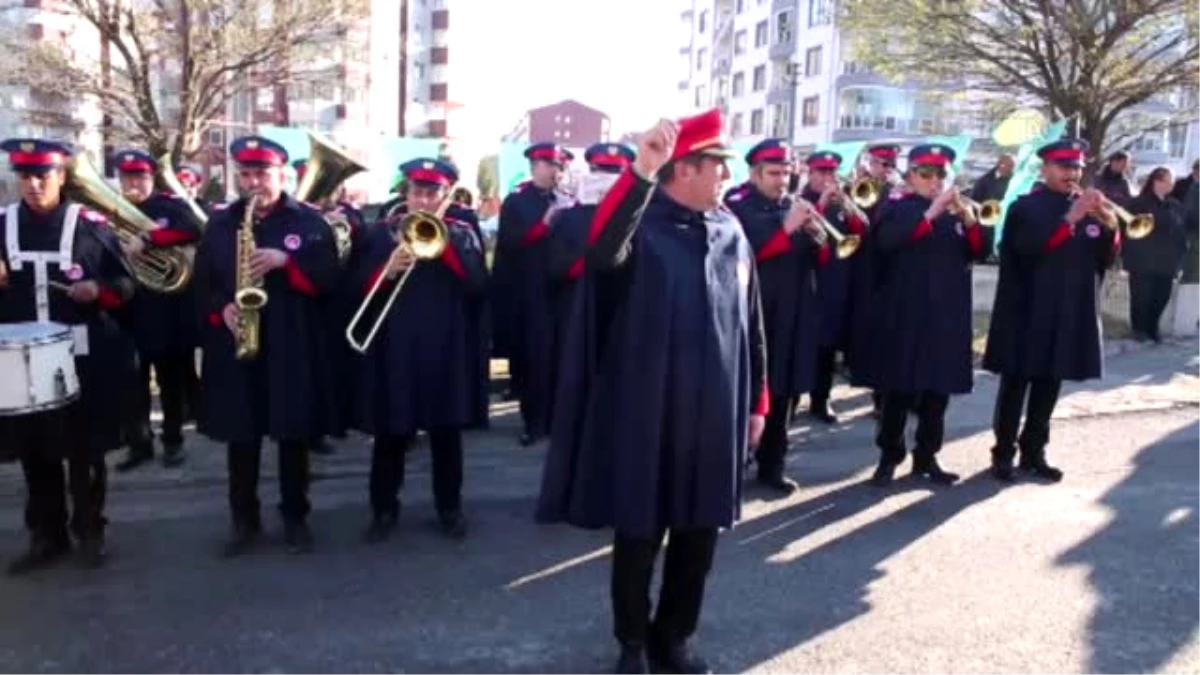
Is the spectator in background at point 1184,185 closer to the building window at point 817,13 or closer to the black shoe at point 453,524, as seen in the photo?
the black shoe at point 453,524

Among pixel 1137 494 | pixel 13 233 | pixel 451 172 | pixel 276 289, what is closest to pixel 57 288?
pixel 13 233

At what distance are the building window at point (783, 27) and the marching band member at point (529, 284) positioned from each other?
191 feet

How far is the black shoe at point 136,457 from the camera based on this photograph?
6773 millimetres

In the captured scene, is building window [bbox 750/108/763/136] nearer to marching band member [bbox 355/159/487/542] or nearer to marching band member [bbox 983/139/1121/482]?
marching band member [bbox 983/139/1121/482]

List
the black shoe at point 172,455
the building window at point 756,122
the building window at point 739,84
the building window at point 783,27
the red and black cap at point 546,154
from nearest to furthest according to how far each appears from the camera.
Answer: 1. the black shoe at point 172,455
2. the red and black cap at point 546,154
3. the building window at point 783,27
4. the building window at point 756,122
5. the building window at point 739,84

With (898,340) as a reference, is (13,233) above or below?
above

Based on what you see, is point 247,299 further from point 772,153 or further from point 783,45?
point 783,45

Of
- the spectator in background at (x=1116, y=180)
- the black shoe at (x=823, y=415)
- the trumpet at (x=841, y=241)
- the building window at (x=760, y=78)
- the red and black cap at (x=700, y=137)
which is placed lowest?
the black shoe at (x=823, y=415)

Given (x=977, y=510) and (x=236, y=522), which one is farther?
(x=977, y=510)

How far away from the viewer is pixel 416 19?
75.7m

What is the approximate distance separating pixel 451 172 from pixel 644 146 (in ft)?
7.73

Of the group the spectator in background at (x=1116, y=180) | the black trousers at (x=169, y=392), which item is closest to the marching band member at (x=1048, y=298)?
the spectator in background at (x=1116, y=180)

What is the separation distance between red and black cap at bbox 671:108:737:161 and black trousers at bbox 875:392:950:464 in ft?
12.0

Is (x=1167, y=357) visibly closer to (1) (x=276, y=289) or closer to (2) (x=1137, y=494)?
(2) (x=1137, y=494)
